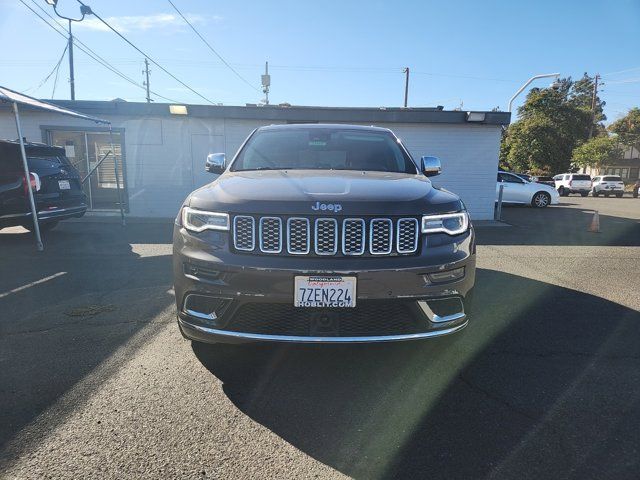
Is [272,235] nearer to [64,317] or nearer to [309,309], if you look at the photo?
[309,309]

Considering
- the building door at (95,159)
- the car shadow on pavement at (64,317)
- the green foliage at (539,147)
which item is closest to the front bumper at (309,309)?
the car shadow on pavement at (64,317)

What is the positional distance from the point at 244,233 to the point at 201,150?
1102 centimetres

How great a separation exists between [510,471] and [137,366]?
2451 mm

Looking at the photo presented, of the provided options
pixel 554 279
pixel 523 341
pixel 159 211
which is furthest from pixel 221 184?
pixel 159 211

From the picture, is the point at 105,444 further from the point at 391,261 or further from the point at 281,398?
the point at 391,261

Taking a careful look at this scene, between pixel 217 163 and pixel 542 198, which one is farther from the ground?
pixel 217 163

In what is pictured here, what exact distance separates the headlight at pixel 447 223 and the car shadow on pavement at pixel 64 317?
7.80ft

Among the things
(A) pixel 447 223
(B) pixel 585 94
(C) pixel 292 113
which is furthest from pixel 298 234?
(B) pixel 585 94

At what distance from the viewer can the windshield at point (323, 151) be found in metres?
3.96

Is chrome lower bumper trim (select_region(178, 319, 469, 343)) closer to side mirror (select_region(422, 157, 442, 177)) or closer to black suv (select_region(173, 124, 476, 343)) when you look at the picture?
black suv (select_region(173, 124, 476, 343))

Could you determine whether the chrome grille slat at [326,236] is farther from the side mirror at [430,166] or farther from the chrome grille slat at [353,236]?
the side mirror at [430,166]

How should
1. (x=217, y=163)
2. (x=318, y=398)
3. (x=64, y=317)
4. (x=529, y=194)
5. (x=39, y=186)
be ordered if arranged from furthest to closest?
(x=529, y=194) → (x=39, y=186) → (x=217, y=163) → (x=64, y=317) → (x=318, y=398)

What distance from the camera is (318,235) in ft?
8.53

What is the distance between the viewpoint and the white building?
12406 mm
